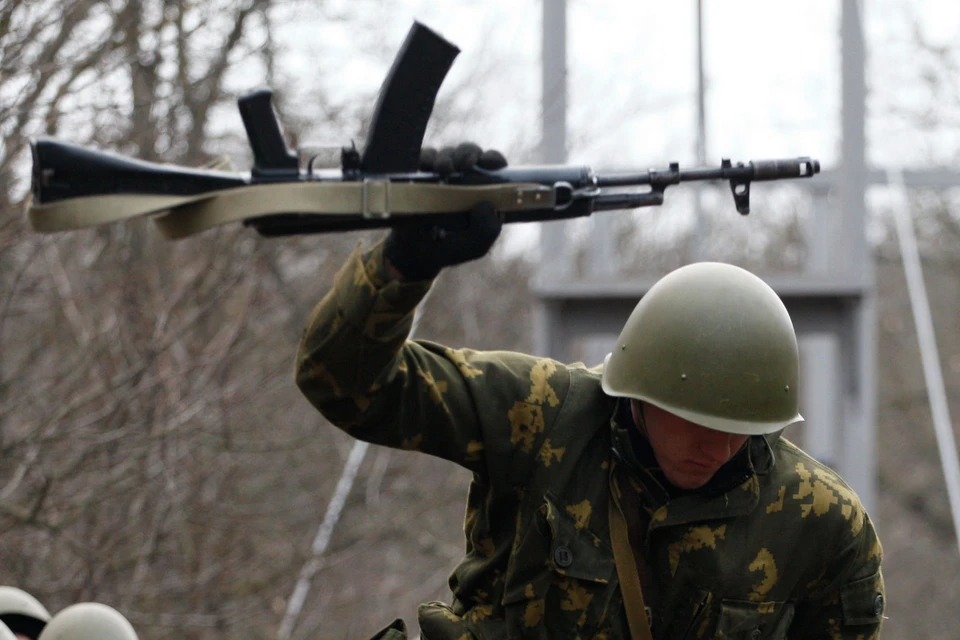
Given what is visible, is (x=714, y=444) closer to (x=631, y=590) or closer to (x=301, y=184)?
(x=631, y=590)

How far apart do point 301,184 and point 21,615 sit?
1.89m

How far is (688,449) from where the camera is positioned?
3.16 metres

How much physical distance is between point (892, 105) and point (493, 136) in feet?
31.3

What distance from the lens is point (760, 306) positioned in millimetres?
3223

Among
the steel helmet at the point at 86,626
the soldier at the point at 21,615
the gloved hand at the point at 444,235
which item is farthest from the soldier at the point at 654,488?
the soldier at the point at 21,615

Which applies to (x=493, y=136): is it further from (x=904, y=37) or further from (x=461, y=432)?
(x=904, y=37)

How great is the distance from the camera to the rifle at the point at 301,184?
2.52m

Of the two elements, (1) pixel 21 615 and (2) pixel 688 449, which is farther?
(1) pixel 21 615

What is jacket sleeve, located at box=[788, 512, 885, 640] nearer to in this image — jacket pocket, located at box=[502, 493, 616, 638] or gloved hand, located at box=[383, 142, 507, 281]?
jacket pocket, located at box=[502, 493, 616, 638]

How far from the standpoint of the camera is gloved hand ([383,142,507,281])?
268 cm

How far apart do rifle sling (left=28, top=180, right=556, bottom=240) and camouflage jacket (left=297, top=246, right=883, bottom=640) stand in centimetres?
43

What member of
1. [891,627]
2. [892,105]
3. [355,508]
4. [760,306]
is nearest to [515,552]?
[760,306]

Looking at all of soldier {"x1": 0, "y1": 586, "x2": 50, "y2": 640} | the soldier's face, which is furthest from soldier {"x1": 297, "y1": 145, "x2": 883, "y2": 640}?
soldier {"x1": 0, "y1": 586, "x2": 50, "y2": 640}

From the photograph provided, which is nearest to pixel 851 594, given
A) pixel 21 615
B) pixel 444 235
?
pixel 444 235
